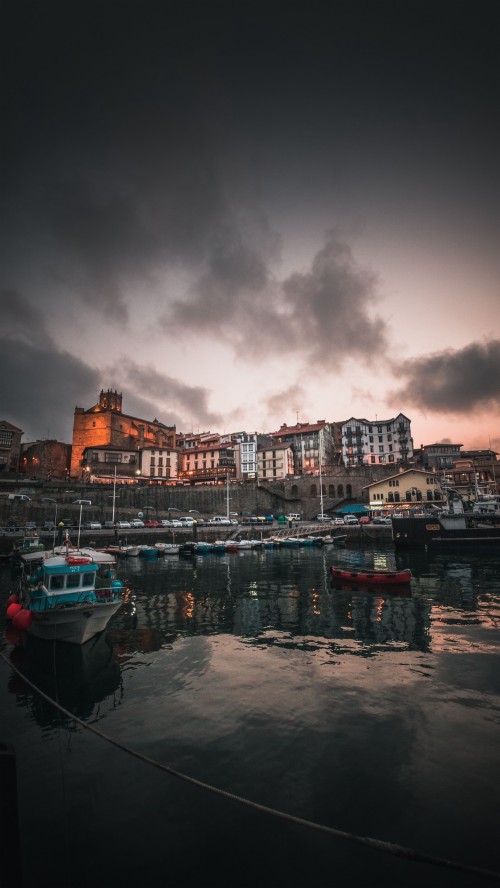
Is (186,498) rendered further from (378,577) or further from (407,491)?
(378,577)

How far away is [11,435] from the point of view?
4429 inches

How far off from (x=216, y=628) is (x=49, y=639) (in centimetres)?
867

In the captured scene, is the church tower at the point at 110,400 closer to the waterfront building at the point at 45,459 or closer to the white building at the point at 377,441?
the waterfront building at the point at 45,459

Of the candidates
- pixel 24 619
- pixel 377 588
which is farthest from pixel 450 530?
pixel 24 619

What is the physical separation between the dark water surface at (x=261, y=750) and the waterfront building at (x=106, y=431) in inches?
3827

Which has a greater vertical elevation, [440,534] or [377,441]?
[377,441]

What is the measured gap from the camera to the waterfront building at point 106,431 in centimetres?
11581

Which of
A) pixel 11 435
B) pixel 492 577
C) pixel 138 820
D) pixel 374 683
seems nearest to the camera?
pixel 138 820

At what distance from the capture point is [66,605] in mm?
20125

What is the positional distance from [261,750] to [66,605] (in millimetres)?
13293

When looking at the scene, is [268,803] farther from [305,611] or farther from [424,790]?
[305,611]

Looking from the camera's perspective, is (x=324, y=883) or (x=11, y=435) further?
(x=11, y=435)

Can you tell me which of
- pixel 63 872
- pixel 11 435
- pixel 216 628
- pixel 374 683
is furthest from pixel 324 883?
pixel 11 435

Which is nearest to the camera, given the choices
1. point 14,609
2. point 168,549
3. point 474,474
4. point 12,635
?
point 12,635
